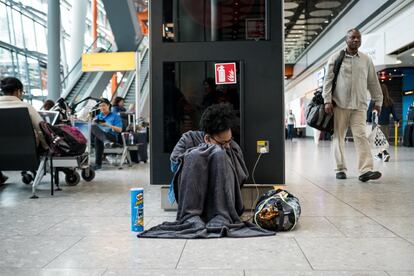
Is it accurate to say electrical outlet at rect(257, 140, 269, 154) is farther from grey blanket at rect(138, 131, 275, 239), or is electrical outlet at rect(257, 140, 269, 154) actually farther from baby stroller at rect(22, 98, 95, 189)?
baby stroller at rect(22, 98, 95, 189)

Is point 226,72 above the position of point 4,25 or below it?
below

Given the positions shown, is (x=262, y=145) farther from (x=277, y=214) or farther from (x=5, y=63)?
(x=5, y=63)

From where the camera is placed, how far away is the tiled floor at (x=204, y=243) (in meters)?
2.30

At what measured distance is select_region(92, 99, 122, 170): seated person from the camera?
831cm

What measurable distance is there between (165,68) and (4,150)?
211 centimetres

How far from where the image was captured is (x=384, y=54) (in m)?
15.4

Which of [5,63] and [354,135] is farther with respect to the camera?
[5,63]

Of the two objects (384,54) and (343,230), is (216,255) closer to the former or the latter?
(343,230)

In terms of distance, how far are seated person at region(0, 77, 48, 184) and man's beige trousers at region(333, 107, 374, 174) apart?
3716 millimetres

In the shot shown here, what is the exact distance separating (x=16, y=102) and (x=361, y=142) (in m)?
4.23

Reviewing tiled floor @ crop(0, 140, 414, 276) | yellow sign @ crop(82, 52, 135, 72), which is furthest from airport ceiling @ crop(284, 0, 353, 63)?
A: tiled floor @ crop(0, 140, 414, 276)

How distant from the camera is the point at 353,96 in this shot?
5867 millimetres

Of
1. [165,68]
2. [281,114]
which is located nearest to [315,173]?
[281,114]

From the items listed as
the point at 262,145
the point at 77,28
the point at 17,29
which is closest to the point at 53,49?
the point at 17,29
